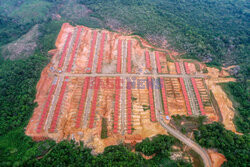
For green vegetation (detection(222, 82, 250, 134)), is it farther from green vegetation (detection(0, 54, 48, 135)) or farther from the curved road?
green vegetation (detection(0, 54, 48, 135))

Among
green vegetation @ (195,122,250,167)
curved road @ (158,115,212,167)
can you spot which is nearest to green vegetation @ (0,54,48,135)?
curved road @ (158,115,212,167)

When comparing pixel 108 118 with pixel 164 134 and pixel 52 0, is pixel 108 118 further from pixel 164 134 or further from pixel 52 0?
pixel 52 0

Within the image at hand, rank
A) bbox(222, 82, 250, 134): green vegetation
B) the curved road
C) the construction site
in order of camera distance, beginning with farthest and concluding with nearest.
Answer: bbox(222, 82, 250, 134): green vegetation
the construction site
the curved road

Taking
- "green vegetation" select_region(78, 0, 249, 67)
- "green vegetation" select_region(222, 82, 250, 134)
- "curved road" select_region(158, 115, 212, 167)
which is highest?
"green vegetation" select_region(78, 0, 249, 67)

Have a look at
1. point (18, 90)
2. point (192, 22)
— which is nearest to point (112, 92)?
point (18, 90)

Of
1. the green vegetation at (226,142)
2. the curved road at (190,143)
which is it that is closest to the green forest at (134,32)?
the green vegetation at (226,142)

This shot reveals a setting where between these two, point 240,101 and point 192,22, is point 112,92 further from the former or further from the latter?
point 192,22

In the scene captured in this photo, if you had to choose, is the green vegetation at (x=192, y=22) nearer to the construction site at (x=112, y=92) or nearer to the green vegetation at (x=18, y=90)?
the construction site at (x=112, y=92)

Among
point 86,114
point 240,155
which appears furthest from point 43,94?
point 240,155
